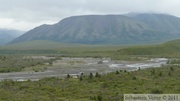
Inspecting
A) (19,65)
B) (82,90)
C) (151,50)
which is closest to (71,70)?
(19,65)

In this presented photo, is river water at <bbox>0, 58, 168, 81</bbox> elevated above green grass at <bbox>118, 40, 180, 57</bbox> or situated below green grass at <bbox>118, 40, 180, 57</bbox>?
below

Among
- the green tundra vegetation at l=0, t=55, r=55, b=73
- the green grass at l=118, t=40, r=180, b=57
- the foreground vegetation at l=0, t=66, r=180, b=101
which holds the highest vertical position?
the green grass at l=118, t=40, r=180, b=57

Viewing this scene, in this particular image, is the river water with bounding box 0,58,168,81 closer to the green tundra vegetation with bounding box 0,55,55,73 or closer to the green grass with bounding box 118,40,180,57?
the green tundra vegetation with bounding box 0,55,55,73

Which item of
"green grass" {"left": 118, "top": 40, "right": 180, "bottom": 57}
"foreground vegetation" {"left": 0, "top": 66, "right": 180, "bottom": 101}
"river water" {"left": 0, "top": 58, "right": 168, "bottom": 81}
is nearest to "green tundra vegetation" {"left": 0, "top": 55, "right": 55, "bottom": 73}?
"river water" {"left": 0, "top": 58, "right": 168, "bottom": 81}

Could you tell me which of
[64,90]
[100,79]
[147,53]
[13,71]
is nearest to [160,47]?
[147,53]

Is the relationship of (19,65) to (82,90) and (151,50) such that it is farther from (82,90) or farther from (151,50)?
(151,50)

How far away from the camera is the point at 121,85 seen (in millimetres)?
41031

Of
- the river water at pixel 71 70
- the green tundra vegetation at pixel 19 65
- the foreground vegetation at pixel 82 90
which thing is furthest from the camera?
the green tundra vegetation at pixel 19 65

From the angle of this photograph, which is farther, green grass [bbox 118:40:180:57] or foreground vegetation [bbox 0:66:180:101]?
green grass [bbox 118:40:180:57]

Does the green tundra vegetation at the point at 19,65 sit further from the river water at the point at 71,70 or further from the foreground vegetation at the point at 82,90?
the foreground vegetation at the point at 82,90

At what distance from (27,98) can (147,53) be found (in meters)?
133

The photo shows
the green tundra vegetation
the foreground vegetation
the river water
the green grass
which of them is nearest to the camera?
the foreground vegetation

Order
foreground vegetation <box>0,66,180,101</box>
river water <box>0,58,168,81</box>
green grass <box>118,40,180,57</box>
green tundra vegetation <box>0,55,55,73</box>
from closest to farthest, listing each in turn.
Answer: foreground vegetation <box>0,66,180,101</box>
river water <box>0,58,168,81</box>
green tundra vegetation <box>0,55,55,73</box>
green grass <box>118,40,180,57</box>

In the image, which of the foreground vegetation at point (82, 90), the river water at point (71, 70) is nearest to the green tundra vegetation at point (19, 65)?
the river water at point (71, 70)
